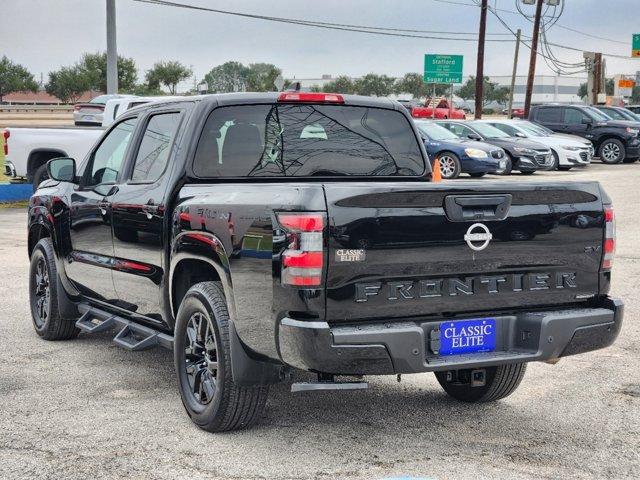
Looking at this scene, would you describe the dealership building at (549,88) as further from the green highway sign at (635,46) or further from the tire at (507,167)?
the tire at (507,167)

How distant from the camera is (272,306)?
16.1ft

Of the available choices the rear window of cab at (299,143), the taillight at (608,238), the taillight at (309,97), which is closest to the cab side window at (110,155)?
the rear window of cab at (299,143)

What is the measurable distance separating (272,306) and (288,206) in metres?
0.49

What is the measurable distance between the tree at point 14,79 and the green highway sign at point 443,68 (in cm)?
5206

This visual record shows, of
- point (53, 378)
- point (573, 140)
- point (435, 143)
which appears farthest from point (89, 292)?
point (573, 140)

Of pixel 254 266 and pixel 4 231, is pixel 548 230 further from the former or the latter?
pixel 4 231

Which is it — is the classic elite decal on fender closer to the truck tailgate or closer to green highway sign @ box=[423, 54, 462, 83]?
the truck tailgate

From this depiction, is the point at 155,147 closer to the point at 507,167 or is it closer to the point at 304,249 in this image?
the point at 304,249

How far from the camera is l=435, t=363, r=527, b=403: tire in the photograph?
613 cm

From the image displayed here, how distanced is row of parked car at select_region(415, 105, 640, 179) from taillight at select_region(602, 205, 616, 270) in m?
21.2

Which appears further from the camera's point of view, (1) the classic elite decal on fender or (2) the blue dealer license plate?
(2) the blue dealer license plate

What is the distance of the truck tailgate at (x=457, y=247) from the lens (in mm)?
4777

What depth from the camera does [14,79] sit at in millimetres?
99250

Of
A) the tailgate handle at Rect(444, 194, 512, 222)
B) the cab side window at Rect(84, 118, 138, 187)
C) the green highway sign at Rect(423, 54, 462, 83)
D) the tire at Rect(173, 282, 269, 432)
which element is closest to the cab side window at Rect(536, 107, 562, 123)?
the green highway sign at Rect(423, 54, 462, 83)
